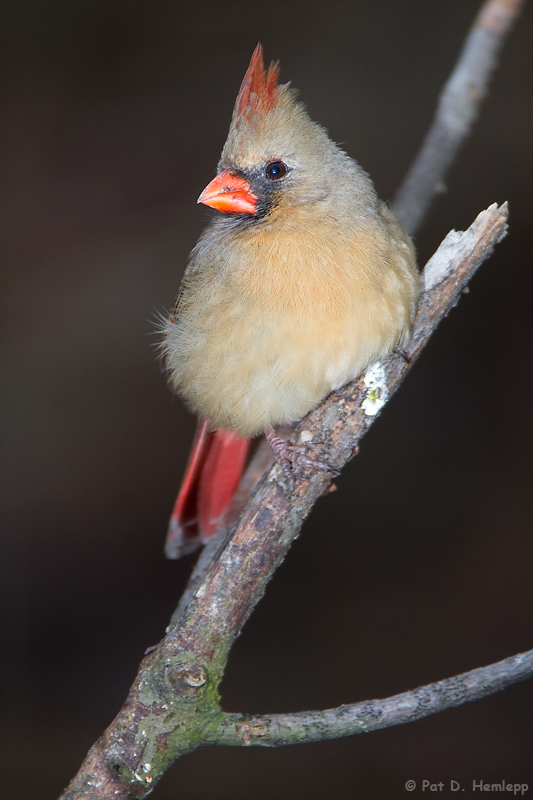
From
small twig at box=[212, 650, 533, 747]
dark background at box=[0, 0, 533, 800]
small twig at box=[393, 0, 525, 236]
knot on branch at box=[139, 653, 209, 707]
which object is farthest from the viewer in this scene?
dark background at box=[0, 0, 533, 800]

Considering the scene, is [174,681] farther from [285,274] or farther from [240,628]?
[285,274]

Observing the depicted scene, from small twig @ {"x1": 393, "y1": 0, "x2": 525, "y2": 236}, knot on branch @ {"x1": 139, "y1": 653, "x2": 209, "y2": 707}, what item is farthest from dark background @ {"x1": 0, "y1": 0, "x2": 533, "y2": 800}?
knot on branch @ {"x1": 139, "y1": 653, "x2": 209, "y2": 707}

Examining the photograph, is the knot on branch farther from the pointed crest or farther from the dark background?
the dark background

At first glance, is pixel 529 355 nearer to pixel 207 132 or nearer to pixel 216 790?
pixel 207 132

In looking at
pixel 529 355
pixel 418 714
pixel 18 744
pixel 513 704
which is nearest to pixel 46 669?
pixel 18 744

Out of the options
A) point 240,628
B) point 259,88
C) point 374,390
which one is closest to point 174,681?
point 240,628

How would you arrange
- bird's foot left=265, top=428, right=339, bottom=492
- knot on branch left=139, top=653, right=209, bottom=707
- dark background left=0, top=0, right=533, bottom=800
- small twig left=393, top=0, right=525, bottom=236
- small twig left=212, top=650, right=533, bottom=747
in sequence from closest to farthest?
small twig left=212, top=650, right=533, bottom=747, knot on branch left=139, top=653, right=209, bottom=707, bird's foot left=265, top=428, right=339, bottom=492, small twig left=393, top=0, right=525, bottom=236, dark background left=0, top=0, right=533, bottom=800
